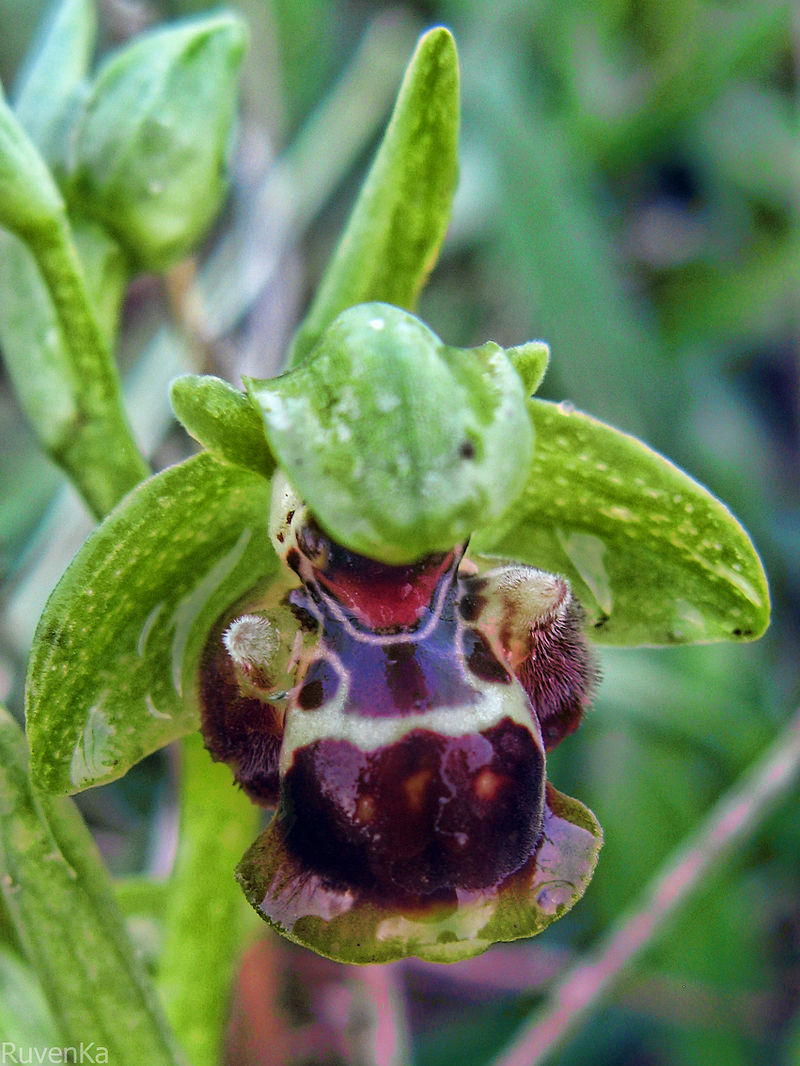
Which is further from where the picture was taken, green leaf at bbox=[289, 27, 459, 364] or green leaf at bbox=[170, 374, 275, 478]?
green leaf at bbox=[289, 27, 459, 364]

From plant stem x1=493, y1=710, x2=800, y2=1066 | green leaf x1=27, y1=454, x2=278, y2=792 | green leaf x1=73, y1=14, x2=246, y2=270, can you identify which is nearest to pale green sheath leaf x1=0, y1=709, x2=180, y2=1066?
green leaf x1=27, y1=454, x2=278, y2=792

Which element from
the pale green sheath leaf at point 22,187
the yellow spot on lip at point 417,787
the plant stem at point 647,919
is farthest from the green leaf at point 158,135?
the plant stem at point 647,919

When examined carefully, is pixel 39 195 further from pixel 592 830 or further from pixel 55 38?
pixel 592 830

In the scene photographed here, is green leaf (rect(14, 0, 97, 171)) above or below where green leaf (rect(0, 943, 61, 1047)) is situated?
above

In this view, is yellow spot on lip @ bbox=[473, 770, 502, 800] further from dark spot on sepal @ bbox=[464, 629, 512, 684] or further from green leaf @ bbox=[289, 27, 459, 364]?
green leaf @ bbox=[289, 27, 459, 364]

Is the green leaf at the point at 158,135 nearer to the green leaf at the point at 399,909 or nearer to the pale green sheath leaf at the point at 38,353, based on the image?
the pale green sheath leaf at the point at 38,353

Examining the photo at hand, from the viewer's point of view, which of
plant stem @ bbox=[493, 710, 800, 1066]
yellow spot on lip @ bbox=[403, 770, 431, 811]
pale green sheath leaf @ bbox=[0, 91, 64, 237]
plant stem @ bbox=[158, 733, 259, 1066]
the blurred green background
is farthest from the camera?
the blurred green background

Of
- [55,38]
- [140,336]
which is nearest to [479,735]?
[55,38]
